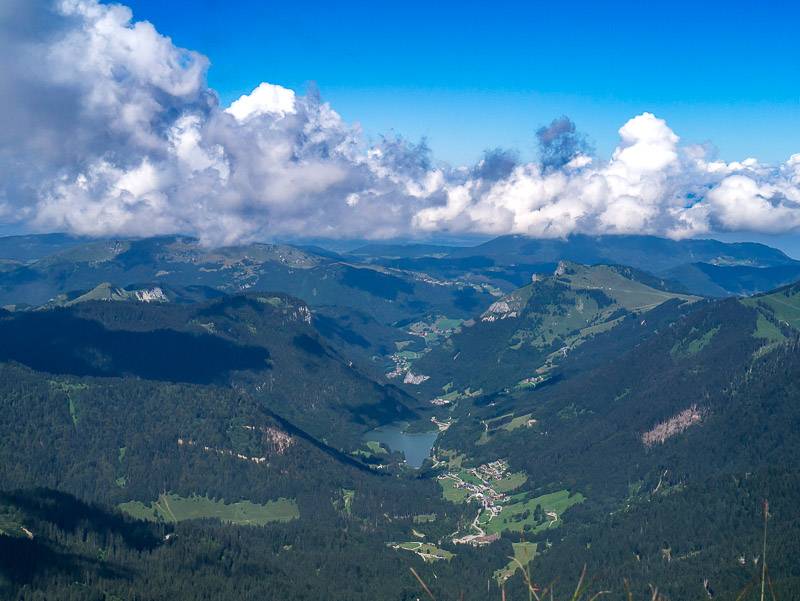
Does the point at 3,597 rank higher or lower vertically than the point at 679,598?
higher

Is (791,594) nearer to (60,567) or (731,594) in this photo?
(731,594)

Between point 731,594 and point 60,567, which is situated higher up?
point 60,567

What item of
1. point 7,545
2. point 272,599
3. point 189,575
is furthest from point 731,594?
point 7,545

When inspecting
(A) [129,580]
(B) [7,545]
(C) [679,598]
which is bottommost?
A: (C) [679,598]

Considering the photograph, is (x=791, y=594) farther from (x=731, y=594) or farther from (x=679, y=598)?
(x=679, y=598)

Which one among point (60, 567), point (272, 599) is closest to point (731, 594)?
point (272, 599)

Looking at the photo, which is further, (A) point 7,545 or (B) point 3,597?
(A) point 7,545

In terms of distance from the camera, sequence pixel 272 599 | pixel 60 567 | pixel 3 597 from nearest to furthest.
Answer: pixel 3 597, pixel 60 567, pixel 272 599

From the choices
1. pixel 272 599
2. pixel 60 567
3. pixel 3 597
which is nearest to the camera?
pixel 3 597

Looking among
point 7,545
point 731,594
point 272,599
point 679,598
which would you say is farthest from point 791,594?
point 7,545
